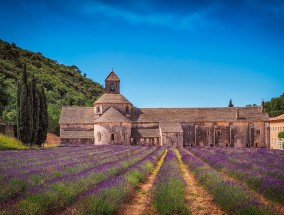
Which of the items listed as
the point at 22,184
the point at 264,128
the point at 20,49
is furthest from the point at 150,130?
the point at 20,49

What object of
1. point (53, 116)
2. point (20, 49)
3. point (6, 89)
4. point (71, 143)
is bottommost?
point (71, 143)

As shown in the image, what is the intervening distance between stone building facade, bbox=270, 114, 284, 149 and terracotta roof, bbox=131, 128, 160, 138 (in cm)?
1916

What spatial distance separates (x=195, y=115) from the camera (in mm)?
62750

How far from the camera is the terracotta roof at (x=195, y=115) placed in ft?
201

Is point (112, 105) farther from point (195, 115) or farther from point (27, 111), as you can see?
point (27, 111)

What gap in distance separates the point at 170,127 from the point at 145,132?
13.6 feet

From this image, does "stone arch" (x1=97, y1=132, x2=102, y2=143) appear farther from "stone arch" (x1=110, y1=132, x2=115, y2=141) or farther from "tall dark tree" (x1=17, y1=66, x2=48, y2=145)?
"tall dark tree" (x1=17, y1=66, x2=48, y2=145)

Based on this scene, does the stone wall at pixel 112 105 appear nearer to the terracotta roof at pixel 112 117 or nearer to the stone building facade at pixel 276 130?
the terracotta roof at pixel 112 117

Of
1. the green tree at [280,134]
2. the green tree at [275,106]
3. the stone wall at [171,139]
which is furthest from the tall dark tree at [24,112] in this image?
the green tree at [275,106]

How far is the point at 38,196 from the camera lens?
9141 mm

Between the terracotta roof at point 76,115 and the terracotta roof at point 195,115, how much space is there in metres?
7.25

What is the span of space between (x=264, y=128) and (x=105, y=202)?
56032 millimetres

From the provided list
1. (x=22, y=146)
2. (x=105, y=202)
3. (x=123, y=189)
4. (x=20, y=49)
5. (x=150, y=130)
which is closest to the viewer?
(x=105, y=202)

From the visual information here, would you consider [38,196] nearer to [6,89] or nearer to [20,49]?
[6,89]
